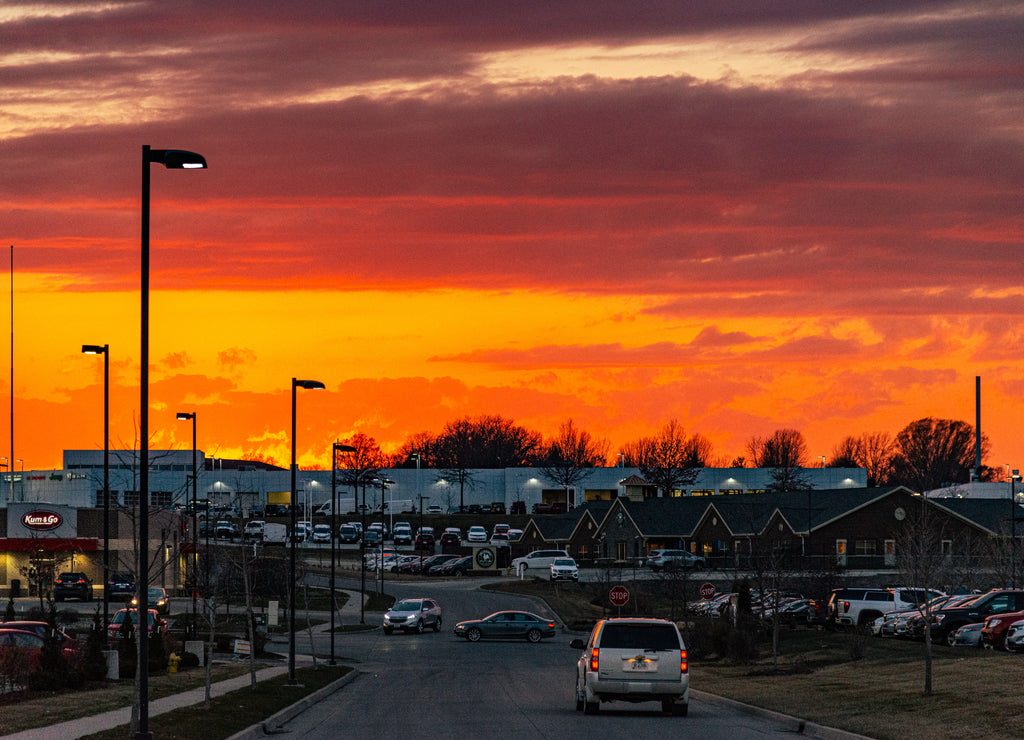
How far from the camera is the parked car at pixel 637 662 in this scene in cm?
2625

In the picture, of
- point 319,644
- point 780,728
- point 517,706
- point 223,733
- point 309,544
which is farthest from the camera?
point 309,544

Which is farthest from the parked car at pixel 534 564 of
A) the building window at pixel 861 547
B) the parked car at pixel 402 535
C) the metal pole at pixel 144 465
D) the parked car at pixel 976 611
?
the metal pole at pixel 144 465

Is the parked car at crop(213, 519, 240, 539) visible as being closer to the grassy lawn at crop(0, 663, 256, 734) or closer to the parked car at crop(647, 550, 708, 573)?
the parked car at crop(647, 550, 708, 573)

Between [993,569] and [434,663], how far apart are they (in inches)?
1968

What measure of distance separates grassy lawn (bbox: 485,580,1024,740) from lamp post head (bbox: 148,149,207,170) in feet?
48.3

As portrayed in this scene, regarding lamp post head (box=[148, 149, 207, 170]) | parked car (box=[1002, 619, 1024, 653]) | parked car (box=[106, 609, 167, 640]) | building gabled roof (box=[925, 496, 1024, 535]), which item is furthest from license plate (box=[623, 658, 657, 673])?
building gabled roof (box=[925, 496, 1024, 535])

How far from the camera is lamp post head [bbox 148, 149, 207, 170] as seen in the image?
20.5 metres

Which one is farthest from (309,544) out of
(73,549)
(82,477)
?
(73,549)

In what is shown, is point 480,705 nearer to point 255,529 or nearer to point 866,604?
point 866,604

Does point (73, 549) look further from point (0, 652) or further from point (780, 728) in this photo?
point (780, 728)

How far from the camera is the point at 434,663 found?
158 feet

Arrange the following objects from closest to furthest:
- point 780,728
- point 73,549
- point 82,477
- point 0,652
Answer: point 780,728 < point 0,652 < point 73,549 < point 82,477

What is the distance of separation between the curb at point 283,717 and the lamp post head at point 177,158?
977 cm

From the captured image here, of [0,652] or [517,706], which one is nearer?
[517,706]
